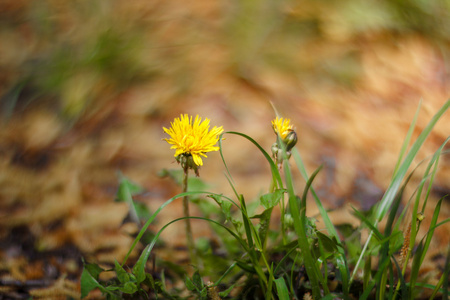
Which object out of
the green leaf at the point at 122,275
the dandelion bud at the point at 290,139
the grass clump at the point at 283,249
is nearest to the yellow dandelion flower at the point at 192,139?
the grass clump at the point at 283,249

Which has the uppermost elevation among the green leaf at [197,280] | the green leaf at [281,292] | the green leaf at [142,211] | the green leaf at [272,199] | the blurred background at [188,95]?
the blurred background at [188,95]

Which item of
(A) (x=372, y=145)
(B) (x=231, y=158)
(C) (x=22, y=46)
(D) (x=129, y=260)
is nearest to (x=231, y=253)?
(D) (x=129, y=260)

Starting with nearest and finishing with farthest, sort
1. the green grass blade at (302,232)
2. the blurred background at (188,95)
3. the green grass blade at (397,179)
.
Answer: the green grass blade at (302,232) < the green grass blade at (397,179) < the blurred background at (188,95)

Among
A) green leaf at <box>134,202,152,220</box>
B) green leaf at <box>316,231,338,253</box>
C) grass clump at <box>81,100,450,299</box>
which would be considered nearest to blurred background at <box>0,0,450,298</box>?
green leaf at <box>134,202,152,220</box>

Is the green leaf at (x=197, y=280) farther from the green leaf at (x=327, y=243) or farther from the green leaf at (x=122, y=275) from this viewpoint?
the green leaf at (x=327, y=243)

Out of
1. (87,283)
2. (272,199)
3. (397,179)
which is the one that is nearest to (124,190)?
(87,283)

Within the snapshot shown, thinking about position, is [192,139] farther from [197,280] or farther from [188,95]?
[188,95]

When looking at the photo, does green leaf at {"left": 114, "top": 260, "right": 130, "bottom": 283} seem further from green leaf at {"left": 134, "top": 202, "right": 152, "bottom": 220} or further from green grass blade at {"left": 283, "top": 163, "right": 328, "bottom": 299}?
green grass blade at {"left": 283, "top": 163, "right": 328, "bottom": 299}

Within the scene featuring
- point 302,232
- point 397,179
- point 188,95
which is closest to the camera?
point 302,232
